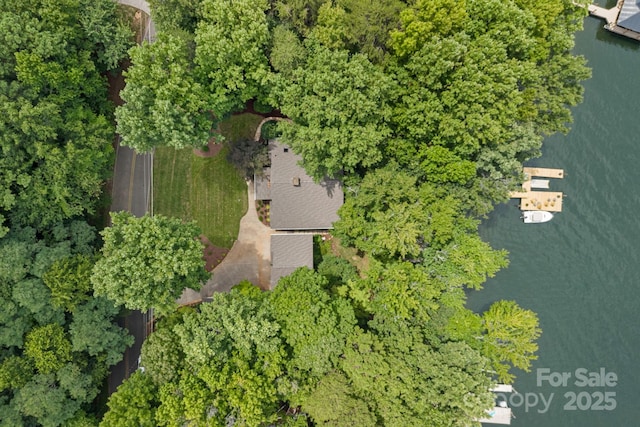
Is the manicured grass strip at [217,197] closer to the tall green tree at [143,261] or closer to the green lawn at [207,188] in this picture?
the green lawn at [207,188]

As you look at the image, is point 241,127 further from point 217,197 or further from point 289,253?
point 289,253

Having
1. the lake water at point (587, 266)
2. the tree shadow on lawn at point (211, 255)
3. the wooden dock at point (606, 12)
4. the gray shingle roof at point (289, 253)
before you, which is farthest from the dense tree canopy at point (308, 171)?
the wooden dock at point (606, 12)

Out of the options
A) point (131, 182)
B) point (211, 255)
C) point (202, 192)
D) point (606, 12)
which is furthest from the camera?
point (606, 12)

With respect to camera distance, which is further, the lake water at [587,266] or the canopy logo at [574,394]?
the lake water at [587,266]

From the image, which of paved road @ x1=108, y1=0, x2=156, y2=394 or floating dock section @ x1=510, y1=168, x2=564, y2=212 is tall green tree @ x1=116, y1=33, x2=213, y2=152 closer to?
paved road @ x1=108, y1=0, x2=156, y2=394

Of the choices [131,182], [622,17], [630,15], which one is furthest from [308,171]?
[630,15]

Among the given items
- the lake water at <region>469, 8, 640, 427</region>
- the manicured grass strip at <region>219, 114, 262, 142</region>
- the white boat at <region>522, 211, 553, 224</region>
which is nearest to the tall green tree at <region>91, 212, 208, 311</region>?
the manicured grass strip at <region>219, 114, 262, 142</region>
